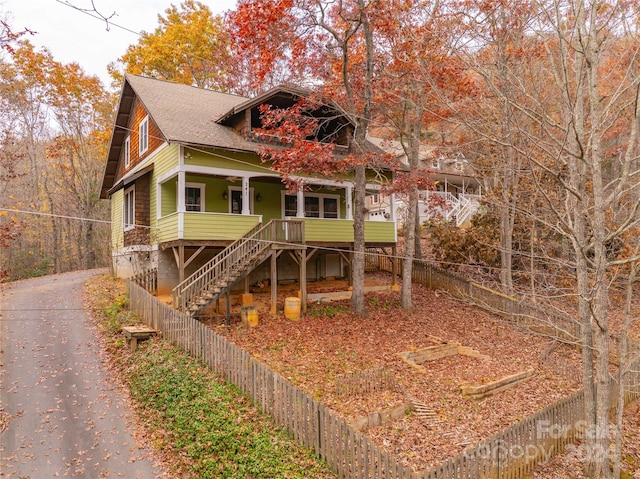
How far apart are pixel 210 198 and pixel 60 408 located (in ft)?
32.7

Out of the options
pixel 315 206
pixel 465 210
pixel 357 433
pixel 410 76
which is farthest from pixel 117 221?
pixel 465 210

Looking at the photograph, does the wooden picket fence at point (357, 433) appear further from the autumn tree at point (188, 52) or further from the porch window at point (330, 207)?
the autumn tree at point (188, 52)

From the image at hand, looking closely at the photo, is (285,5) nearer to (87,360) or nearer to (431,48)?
(431,48)

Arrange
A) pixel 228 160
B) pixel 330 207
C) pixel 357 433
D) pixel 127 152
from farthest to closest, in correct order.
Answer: pixel 127 152 < pixel 330 207 < pixel 228 160 < pixel 357 433

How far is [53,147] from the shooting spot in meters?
28.5

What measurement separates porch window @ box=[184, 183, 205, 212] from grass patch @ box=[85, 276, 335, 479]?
23.5ft

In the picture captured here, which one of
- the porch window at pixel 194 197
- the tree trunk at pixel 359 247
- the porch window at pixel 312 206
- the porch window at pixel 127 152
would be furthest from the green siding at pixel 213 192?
the porch window at pixel 127 152

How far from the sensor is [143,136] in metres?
17.9

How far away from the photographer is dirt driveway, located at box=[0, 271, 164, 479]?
21.8 ft

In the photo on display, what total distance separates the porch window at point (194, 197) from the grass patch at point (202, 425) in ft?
23.5

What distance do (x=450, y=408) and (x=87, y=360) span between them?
9328 millimetres

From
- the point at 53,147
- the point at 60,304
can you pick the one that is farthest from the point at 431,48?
the point at 53,147

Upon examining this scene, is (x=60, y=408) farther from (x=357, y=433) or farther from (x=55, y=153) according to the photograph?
(x=55, y=153)

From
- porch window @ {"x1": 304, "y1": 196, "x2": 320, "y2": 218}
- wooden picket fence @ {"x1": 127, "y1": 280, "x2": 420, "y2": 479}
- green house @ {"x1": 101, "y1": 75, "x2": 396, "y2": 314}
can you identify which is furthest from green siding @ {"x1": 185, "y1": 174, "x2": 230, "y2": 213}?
wooden picket fence @ {"x1": 127, "y1": 280, "x2": 420, "y2": 479}
